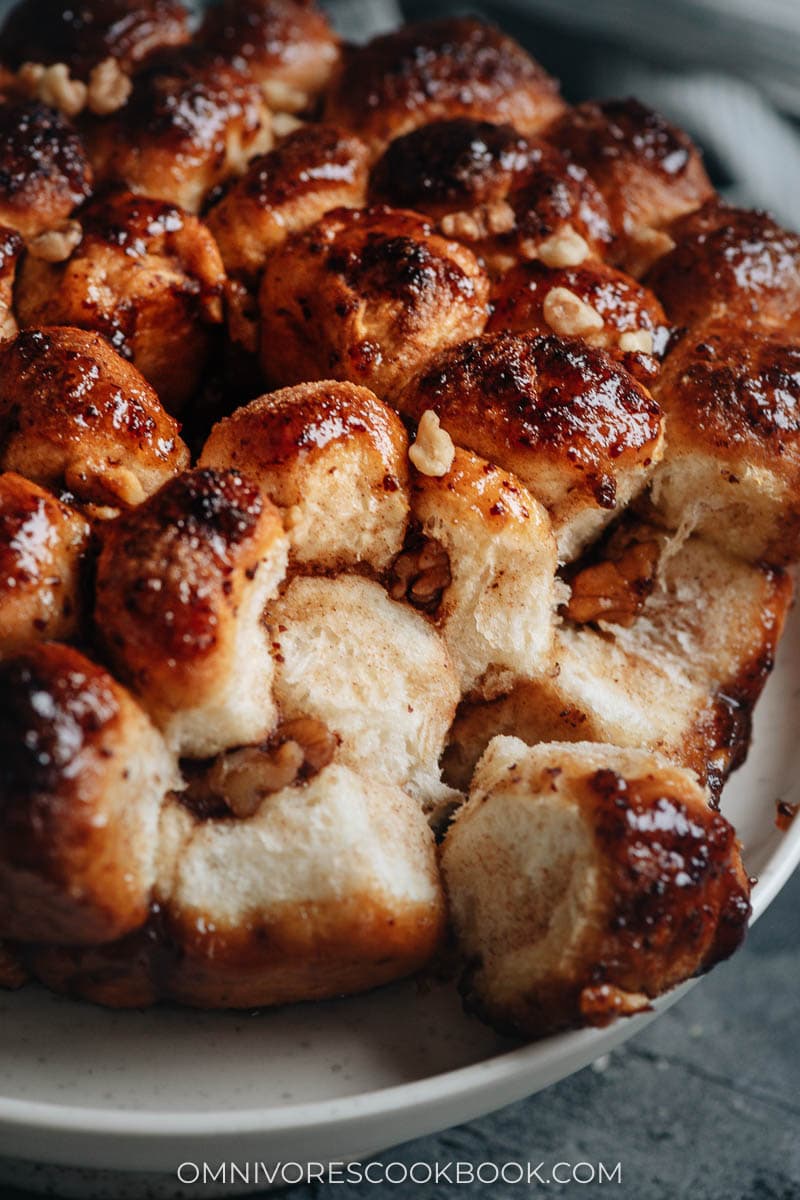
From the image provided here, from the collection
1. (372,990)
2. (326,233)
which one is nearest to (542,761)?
(372,990)

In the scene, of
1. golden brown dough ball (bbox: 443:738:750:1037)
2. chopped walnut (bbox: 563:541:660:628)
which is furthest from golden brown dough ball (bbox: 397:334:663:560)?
golden brown dough ball (bbox: 443:738:750:1037)

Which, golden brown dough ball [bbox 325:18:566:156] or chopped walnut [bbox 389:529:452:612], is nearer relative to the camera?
chopped walnut [bbox 389:529:452:612]

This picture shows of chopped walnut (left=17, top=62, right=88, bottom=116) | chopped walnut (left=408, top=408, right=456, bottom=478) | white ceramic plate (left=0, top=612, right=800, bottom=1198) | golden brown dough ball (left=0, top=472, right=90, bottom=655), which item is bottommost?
white ceramic plate (left=0, top=612, right=800, bottom=1198)

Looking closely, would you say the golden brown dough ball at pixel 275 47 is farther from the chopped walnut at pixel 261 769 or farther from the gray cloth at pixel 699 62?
the chopped walnut at pixel 261 769

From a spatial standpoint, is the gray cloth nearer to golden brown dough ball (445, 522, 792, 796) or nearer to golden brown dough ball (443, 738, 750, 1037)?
golden brown dough ball (445, 522, 792, 796)

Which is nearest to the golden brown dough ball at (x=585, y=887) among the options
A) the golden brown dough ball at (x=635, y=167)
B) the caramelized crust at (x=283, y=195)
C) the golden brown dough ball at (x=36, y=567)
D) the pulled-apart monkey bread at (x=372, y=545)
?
the pulled-apart monkey bread at (x=372, y=545)

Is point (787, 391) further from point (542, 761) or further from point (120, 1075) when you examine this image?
point (120, 1075)

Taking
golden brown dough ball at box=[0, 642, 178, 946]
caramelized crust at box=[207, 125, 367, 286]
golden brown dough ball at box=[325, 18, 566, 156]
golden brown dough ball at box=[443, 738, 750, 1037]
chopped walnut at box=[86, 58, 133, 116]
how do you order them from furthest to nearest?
golden brown dough ball at box=[325, 18, 566, 156] → chopped walnut at box=[86, 58, 133, 116] → caramelized crust at box=[207, 125, 367, 286] → golden brown dough ball at box=[443, 738, 750, 1037] → golden brown dough ball at box=[0, 642, 178, 946]
